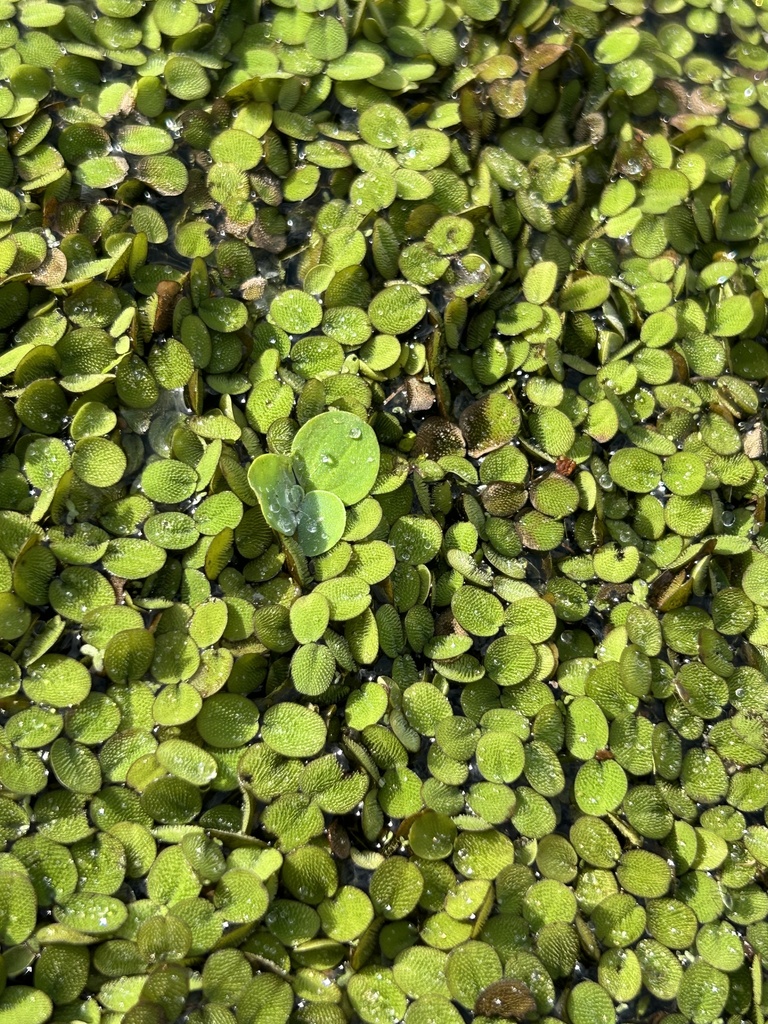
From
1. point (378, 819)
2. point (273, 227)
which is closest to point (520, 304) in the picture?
point (273, 227)

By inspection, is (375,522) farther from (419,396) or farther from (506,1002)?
(506,1002)

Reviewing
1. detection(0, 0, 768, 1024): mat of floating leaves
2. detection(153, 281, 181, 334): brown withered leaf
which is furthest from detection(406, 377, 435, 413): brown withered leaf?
detection(153, 281, 181, 334): brown withered leaf

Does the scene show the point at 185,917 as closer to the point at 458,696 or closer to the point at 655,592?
the point at 458,696

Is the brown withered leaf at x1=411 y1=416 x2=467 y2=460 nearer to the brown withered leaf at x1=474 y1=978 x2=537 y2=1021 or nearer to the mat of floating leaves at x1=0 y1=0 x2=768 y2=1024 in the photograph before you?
the mat of floating leaves at x1=0 y1=0 x2=768 y2=1024

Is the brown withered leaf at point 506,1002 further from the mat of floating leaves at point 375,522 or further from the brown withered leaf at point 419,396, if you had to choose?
the brown withered leaf at point 419,396

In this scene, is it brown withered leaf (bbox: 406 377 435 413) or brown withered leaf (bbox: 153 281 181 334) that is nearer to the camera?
brown withered leaf (bbox: 153 281 181 334)

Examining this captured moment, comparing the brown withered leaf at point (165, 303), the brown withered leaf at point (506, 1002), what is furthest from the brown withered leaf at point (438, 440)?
the brown withered leaf at point (506, 1002)

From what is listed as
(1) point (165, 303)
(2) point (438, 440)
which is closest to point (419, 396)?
(2) point (438, 440)

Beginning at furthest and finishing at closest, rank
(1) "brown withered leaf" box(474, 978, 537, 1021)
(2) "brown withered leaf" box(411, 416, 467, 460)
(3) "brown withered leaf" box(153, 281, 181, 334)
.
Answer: (2) "brown withered leaf" box(411, 416, 467, 460) < (3) "brown withered leaf" box(153, 281, 181, 334) < (1) "brown withered leaf" box(474, 978, 537, 1021)

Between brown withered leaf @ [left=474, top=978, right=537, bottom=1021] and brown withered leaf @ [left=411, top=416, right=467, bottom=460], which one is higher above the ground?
brown withered leaf @ [left=411, top=416, right=467, bottom=460]
